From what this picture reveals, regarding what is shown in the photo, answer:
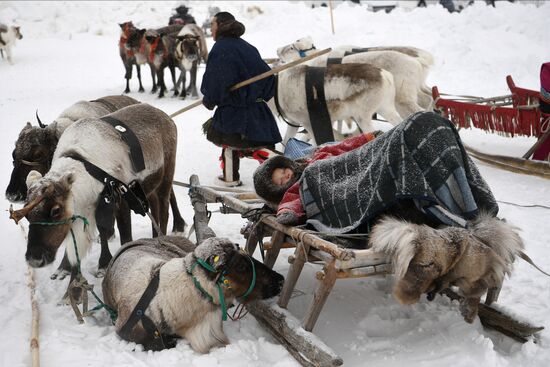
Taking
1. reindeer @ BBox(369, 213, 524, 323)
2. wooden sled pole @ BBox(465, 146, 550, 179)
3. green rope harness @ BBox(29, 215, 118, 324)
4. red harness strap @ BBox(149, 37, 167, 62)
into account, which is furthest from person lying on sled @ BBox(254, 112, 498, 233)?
red harness strap @ BBox(149, 37, 167, 62)

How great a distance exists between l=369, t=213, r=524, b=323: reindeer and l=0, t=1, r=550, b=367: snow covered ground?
440mm

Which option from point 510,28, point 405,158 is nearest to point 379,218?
point 405,158

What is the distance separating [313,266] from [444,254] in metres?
1.77

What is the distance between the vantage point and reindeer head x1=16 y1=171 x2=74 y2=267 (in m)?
3.33

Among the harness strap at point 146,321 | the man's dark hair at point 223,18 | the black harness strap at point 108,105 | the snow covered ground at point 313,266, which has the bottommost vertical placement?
the snow covered ground at point 313,266

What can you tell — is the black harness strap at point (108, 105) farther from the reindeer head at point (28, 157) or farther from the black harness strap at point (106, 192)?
the black harness strap at point (106, 192)

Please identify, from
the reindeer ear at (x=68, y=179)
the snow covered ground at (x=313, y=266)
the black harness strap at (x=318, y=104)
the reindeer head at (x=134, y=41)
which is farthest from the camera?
the reindeer head at (x=134, y=41)

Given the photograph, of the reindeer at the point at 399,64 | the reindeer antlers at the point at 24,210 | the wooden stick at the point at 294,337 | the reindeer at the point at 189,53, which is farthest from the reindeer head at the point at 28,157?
the reindeer at the point at 189,53

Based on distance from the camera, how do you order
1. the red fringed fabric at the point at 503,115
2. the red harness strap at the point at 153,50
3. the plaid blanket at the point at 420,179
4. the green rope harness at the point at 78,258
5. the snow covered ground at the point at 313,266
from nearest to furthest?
1. the plaid blanket at the point at 420,179
2. the snow covered ground at the point at 313,266
3. the green rope harness at the point at 78,258
4. the red fringed fabric at the point at 503,115
5. the red harness strap at the point at 153,50

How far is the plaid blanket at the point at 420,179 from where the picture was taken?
2760 mm

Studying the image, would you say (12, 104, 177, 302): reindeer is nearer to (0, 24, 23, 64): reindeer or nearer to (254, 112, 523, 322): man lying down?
(254, 112, 523, 322): man lying down

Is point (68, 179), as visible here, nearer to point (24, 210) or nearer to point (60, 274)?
point (24, 210)

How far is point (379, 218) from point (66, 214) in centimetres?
196

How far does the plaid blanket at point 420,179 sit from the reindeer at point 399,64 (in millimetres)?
4292
